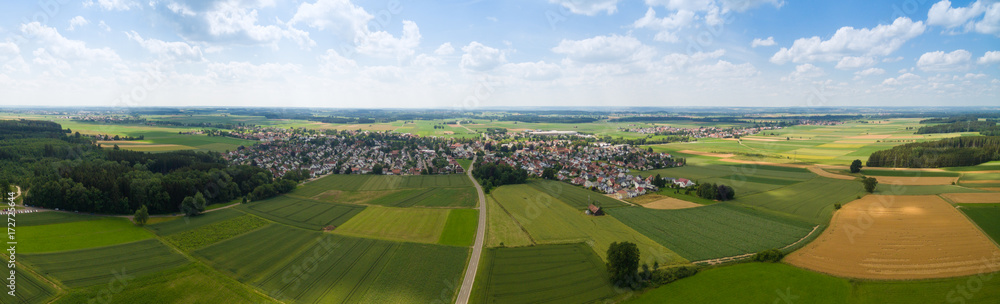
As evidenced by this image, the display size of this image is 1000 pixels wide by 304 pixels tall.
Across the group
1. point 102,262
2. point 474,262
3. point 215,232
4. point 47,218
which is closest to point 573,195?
point 474,262

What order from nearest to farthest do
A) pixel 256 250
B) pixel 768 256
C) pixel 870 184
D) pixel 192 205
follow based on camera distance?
pixel 768 256 → pixel 256 250 → pixel 192 205 → pixel 870 184

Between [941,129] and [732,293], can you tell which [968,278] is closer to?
[732,293]

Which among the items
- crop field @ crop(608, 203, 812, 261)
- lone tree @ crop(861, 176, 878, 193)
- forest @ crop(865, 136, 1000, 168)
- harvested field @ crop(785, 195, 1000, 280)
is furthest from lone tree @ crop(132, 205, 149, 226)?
forest @ crop(865, 136, 1000, 168)

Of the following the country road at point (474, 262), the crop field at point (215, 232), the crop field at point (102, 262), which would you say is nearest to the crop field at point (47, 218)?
the crop field at point (102, 262)

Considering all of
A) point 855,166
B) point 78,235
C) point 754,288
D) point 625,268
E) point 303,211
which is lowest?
→ point 303,211

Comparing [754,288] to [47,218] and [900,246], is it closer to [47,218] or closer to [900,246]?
[900,246]

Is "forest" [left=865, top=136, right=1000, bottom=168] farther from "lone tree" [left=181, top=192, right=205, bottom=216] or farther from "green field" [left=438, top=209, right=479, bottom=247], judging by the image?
"lone tree" [left=181, top=192, right=205, bottom=216]
